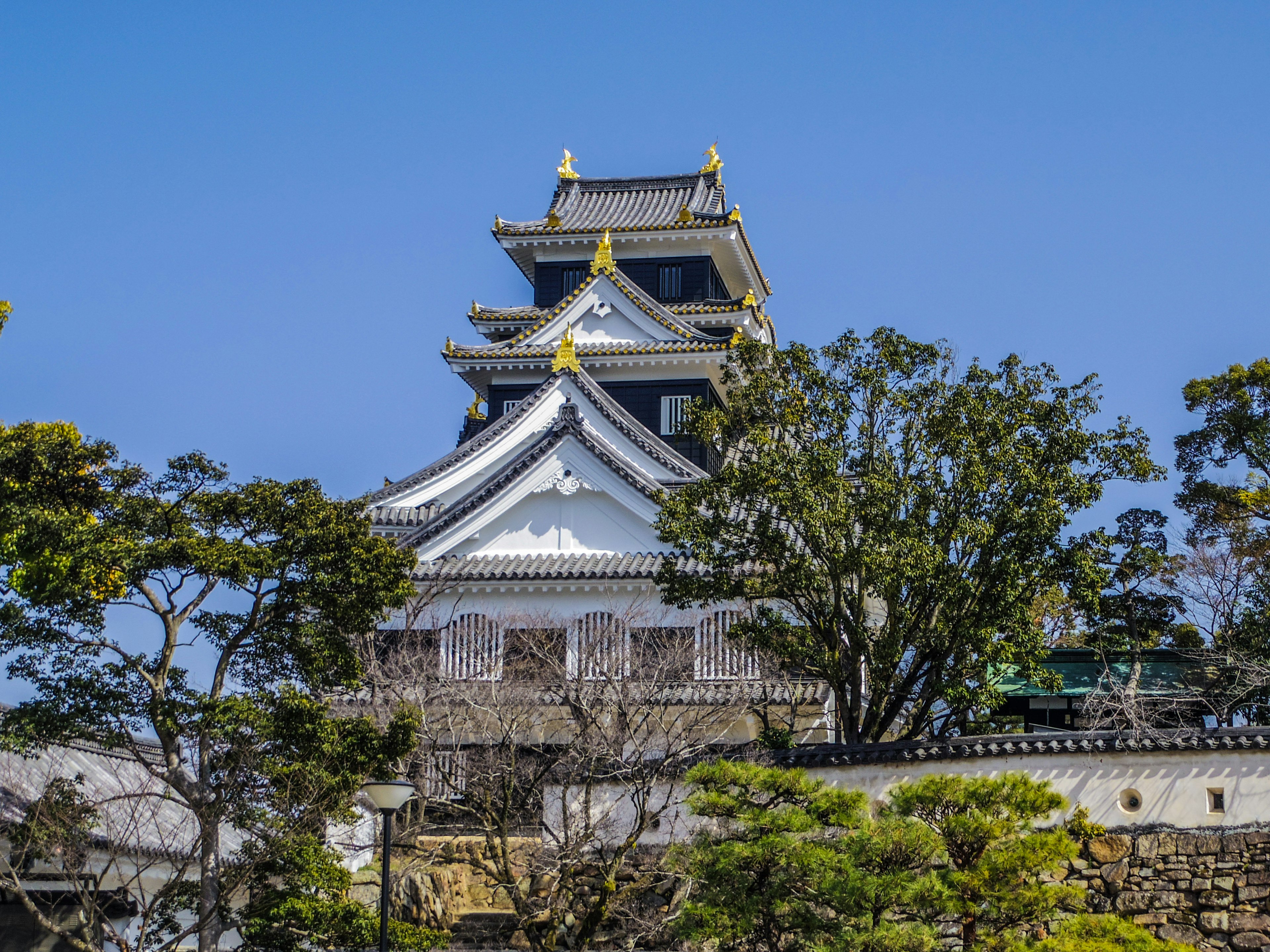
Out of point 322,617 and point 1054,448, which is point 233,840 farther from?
point 1054,448

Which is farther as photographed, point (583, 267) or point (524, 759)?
point (583, 267)

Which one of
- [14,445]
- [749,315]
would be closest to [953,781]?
[14,445]

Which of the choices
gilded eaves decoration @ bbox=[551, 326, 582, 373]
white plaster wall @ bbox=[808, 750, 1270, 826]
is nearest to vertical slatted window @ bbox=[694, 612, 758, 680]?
white plaster wall @ bbox=[808, 750, 1270, 826]

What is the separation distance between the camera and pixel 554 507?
921 inches

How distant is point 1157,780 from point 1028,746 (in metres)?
1.34

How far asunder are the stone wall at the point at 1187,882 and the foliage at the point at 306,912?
730cm

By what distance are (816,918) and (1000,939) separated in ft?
5.32

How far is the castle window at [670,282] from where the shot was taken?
3297 cm

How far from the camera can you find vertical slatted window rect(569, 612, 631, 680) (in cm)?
1784

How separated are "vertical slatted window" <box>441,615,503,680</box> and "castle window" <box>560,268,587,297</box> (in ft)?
41.9

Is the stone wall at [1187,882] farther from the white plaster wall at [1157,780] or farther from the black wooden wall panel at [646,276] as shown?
the black wooden wall panel at [646,276]

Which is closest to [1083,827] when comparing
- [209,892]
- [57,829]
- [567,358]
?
[209,892]

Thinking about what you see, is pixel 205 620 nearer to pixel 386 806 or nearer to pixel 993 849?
pixel 386 806

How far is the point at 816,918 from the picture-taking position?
12750 mm
